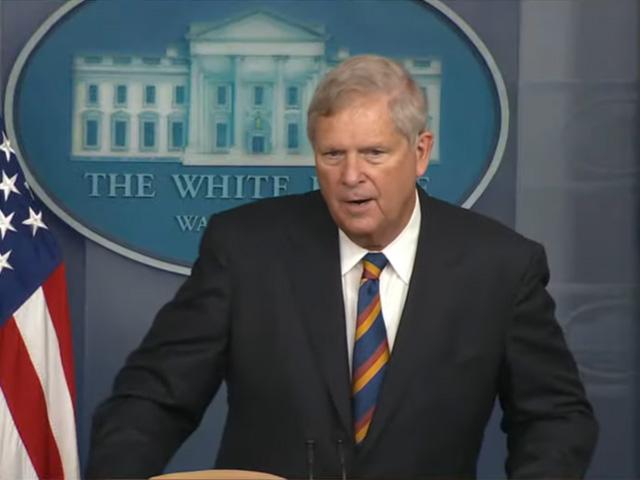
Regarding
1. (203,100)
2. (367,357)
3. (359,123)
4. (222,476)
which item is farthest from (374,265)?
(203,100)

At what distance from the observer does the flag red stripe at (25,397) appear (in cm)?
335

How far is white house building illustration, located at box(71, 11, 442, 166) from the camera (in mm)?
3672

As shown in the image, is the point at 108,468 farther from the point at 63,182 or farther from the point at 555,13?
the point at 555,13

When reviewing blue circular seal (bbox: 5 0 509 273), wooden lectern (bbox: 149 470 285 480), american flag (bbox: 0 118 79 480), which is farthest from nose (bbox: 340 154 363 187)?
blue circular seal (bbox: 5 0 509 273)

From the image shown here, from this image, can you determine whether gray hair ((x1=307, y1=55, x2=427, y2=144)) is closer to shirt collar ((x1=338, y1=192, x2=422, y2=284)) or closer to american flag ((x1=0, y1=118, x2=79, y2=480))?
shirt collar ((x1=338, y1=192, x2=422, y2=284))

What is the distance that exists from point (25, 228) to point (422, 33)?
106cm

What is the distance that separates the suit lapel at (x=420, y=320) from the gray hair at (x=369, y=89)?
0.84ft

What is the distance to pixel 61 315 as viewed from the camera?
3451 mm

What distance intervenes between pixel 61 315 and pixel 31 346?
0.11 meters

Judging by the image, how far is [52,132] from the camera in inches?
145

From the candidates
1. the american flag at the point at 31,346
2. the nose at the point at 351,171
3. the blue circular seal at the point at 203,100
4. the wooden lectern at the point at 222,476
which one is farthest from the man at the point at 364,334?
the blue circular seal at the point at 203,100

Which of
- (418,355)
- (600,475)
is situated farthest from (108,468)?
(600,475)

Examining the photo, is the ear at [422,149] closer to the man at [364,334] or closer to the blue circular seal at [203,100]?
the man at [364,334]

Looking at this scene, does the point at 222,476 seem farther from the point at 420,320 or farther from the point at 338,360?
the point at 420,320
